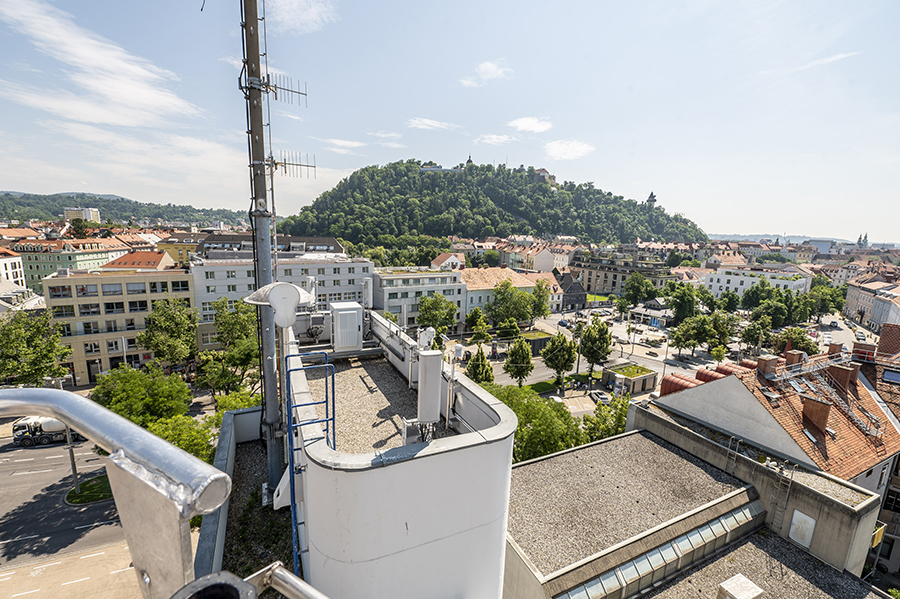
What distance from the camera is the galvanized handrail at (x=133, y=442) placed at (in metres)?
1.58

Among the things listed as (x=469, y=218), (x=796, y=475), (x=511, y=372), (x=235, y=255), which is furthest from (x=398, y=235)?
(x=796, y=475)

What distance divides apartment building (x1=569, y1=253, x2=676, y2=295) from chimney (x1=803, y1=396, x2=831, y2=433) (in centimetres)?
8429

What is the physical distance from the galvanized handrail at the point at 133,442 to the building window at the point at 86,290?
47746 mm

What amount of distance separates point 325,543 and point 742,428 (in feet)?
58.6

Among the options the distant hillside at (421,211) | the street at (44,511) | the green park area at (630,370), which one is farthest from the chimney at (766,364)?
the distant hillside at (421,211)

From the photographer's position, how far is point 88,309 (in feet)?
124

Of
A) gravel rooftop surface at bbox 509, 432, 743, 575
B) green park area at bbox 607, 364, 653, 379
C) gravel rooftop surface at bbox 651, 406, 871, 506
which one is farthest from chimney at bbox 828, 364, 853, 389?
green park area at bbox 607, 364, 653, 379

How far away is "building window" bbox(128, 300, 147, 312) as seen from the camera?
39.8 m

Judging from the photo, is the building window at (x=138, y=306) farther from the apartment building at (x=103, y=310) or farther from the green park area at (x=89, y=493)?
the green park area at (x=89, y=493)

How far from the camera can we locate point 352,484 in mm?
5344

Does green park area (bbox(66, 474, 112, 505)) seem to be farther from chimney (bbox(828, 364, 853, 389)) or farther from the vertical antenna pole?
chimney (bbox(828, 364, 853, 389))

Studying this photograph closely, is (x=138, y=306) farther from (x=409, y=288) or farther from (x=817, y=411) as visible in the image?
(x=817, y=411)

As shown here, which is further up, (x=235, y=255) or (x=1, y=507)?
(x=235, y=255)

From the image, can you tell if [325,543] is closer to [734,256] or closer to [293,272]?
[293,272]
